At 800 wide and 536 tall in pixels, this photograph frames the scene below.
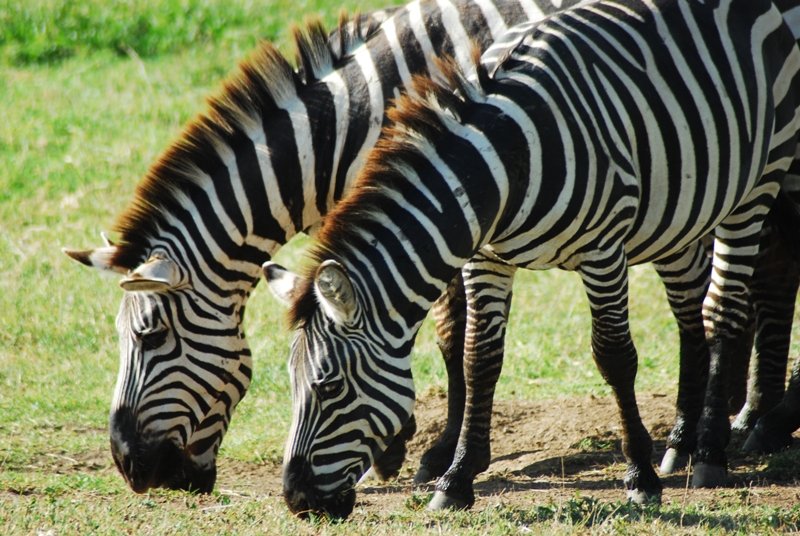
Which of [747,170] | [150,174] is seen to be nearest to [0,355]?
[150,174]

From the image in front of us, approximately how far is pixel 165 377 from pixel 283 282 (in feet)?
4.36

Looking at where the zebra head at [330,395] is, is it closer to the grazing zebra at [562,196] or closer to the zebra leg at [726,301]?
the grazing zebra at [562,196]

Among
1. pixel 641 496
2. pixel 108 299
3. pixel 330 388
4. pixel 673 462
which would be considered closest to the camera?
pixel 330 388

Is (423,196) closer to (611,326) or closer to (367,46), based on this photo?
(611,326)

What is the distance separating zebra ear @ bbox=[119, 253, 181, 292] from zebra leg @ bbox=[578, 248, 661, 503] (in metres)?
2.31

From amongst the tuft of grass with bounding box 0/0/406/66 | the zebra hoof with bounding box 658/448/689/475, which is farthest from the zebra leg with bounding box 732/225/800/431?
the tuft of grass with bounding box 0/0/406/66

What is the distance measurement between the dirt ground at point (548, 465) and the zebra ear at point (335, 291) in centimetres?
150

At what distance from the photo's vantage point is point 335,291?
4.21 meters

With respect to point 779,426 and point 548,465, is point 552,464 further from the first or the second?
point 779,426

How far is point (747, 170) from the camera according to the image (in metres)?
5.82

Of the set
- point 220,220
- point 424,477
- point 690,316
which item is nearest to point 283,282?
point 220,220

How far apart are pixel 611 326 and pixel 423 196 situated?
148 cm

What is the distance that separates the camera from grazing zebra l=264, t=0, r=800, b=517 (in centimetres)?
441

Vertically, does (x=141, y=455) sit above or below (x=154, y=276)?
below
